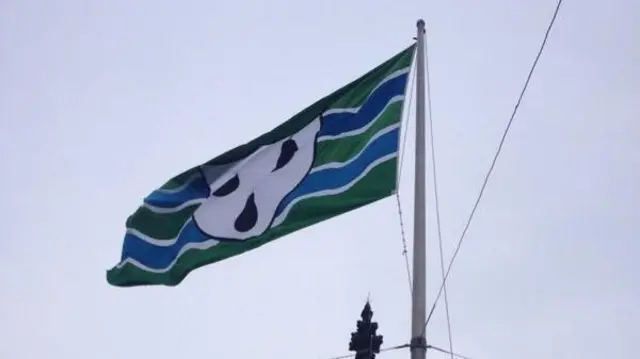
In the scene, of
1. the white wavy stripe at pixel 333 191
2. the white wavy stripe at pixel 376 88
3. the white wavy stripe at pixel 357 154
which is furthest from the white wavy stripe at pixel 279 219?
the white wavy stripe at pixel 376 88

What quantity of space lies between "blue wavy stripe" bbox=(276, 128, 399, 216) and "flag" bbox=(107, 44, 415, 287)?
13 mm

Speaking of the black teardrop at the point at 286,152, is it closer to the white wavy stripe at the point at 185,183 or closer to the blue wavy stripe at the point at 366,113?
the blue wavy stripe at the point at 366,113

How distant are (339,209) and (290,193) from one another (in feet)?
2.52

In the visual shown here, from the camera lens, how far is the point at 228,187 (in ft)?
39.3

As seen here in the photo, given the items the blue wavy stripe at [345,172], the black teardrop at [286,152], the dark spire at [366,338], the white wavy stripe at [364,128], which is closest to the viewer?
the blue wavy stripe at [345,172]

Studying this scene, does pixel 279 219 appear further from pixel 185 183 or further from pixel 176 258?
pixel 185 183

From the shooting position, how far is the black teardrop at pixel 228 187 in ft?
39.3

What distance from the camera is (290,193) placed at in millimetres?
11336

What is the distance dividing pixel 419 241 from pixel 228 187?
3189mm

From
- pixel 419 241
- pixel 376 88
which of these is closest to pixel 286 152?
pixel 376 88

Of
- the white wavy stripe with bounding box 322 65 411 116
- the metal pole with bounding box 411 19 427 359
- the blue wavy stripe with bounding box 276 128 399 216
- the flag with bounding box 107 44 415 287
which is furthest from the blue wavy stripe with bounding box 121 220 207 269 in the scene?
the metal pole with bounding box 411 19 427 359

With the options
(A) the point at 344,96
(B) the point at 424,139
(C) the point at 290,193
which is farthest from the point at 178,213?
(B) the point at 424,139

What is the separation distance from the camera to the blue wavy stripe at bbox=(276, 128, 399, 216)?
35.4 ft

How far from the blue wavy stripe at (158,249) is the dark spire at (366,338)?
3.49m
